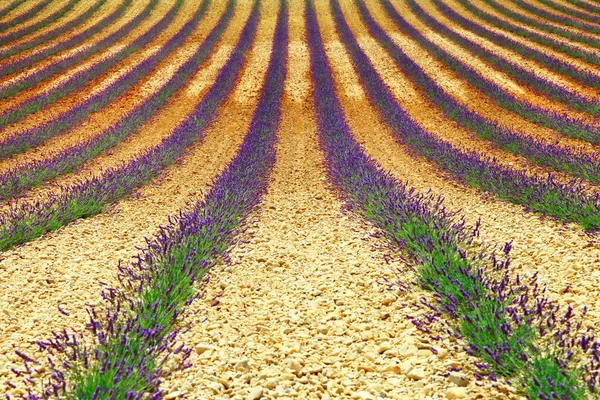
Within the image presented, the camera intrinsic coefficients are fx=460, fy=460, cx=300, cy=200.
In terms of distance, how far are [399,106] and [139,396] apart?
10734 millimetres

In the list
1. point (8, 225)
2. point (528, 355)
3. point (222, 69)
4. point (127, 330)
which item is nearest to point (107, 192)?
point (8, 225)

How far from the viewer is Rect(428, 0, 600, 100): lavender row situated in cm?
Result: 1221

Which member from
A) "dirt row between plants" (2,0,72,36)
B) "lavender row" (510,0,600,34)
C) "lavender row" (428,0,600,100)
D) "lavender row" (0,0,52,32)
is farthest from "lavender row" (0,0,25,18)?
"lavender row" (510,0,600,34)

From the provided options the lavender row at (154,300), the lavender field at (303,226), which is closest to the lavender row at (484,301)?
the lavender field at (303,226)

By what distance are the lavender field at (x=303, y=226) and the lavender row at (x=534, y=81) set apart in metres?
0.08

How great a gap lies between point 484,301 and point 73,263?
11.7 ft

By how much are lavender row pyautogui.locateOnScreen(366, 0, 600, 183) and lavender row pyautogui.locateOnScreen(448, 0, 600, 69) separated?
3.42 m

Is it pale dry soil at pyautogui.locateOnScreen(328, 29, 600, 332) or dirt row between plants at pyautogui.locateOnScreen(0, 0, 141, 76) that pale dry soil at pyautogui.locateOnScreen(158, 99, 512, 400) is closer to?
pale dry soil at pyautogui.locateOnScreen(328, 29, 600, 332)

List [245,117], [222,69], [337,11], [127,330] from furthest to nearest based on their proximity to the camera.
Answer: [337,11]
[222,69]
[245,117]
[127,330]

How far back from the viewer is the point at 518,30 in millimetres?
18328

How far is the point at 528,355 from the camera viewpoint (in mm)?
2502

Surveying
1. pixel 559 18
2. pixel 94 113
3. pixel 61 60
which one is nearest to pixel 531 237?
pixel 94 113

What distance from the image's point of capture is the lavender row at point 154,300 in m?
2.47

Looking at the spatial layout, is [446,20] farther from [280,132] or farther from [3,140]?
[3,140]
